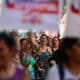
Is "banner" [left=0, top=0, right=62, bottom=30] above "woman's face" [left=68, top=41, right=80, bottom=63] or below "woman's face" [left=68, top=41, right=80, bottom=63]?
above

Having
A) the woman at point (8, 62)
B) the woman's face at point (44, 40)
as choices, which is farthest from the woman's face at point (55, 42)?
the woman at point (8, 62)

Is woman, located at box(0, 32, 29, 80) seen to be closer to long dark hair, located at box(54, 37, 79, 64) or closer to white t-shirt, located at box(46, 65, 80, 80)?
white t-shirt, located at box(46, 65, 80, 80)

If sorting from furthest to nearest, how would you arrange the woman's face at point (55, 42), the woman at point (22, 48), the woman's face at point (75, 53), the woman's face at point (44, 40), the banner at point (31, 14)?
the woman's face at point (55, 42) → the woman's face at point (44, 40) → the woman at point (22, 48) → the woman's face at point (75, 53) → the banner at point (31, 14)

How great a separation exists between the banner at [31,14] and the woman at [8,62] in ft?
0.49

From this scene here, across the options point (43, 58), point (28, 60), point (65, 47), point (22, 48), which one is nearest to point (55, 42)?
point (43, 58)

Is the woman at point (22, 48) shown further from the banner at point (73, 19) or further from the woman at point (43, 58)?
the banner at point (73, 19)

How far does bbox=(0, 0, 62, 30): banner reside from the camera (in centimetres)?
312

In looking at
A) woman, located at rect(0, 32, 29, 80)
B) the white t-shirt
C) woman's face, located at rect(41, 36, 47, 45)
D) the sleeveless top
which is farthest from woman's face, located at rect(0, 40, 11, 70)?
woman's face, located at rect(41, 36, 47, 45)

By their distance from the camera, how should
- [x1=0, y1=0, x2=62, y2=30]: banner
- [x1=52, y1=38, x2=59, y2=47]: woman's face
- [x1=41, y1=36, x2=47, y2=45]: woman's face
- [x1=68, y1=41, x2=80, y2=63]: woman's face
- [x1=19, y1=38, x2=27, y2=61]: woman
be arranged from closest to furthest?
[x1=0, y1=0, x2=62, y2=30]: banner
[x1=68, y1=41, x2=80, y2=63]: woman's face
[x1=19, y1=38, x2=27, y2=61]: woman
[x1=41, y1=36, x2=47, y2=45]: woman's face
[x1=52, y1=38, x2=59, y2=47]: woman's face

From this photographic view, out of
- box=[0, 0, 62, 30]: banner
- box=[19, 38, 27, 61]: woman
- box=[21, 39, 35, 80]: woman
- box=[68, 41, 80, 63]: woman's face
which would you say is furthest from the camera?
box=[19, 38, 27, 61]: woman

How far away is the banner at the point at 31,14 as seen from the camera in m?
3.12

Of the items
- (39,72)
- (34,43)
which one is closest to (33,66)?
(39,72)

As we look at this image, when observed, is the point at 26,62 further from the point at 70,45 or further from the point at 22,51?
the point at 70,45

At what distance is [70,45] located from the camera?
3.27 meters
